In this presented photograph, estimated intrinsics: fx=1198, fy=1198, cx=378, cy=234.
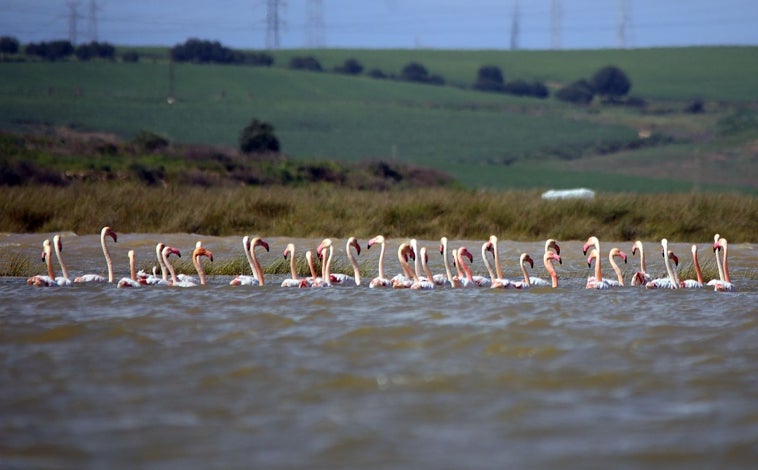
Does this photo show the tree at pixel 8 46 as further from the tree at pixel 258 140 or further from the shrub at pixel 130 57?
the tree at pixel 258 140

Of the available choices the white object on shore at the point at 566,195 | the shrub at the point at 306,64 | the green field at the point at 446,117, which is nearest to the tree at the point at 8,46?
the green field at the point at 446,117

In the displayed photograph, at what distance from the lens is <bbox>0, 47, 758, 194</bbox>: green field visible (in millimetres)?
54250

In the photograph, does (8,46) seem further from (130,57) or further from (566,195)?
(566,195)

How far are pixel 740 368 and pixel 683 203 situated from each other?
15.1 metres

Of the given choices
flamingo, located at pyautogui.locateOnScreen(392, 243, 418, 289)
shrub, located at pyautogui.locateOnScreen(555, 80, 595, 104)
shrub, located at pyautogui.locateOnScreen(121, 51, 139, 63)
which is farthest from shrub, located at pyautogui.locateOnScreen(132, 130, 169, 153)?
shrub, located at pyautogui.locateOnScreen(555, 80, 595, 104)

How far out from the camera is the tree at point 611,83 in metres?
84.5

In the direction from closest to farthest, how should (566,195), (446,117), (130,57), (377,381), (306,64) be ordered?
(377,381) → (566,195) → (446,117) → (130,57) → (306,64)

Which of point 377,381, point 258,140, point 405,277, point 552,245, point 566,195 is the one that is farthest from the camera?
point 258,140

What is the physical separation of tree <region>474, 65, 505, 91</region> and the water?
79044mm

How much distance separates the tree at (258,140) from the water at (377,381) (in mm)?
35417

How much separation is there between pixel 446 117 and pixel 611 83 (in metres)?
18.4

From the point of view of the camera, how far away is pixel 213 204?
72.0ft

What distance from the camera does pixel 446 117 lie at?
72000 millimetres

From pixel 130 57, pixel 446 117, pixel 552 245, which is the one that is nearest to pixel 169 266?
pixel 552 245
